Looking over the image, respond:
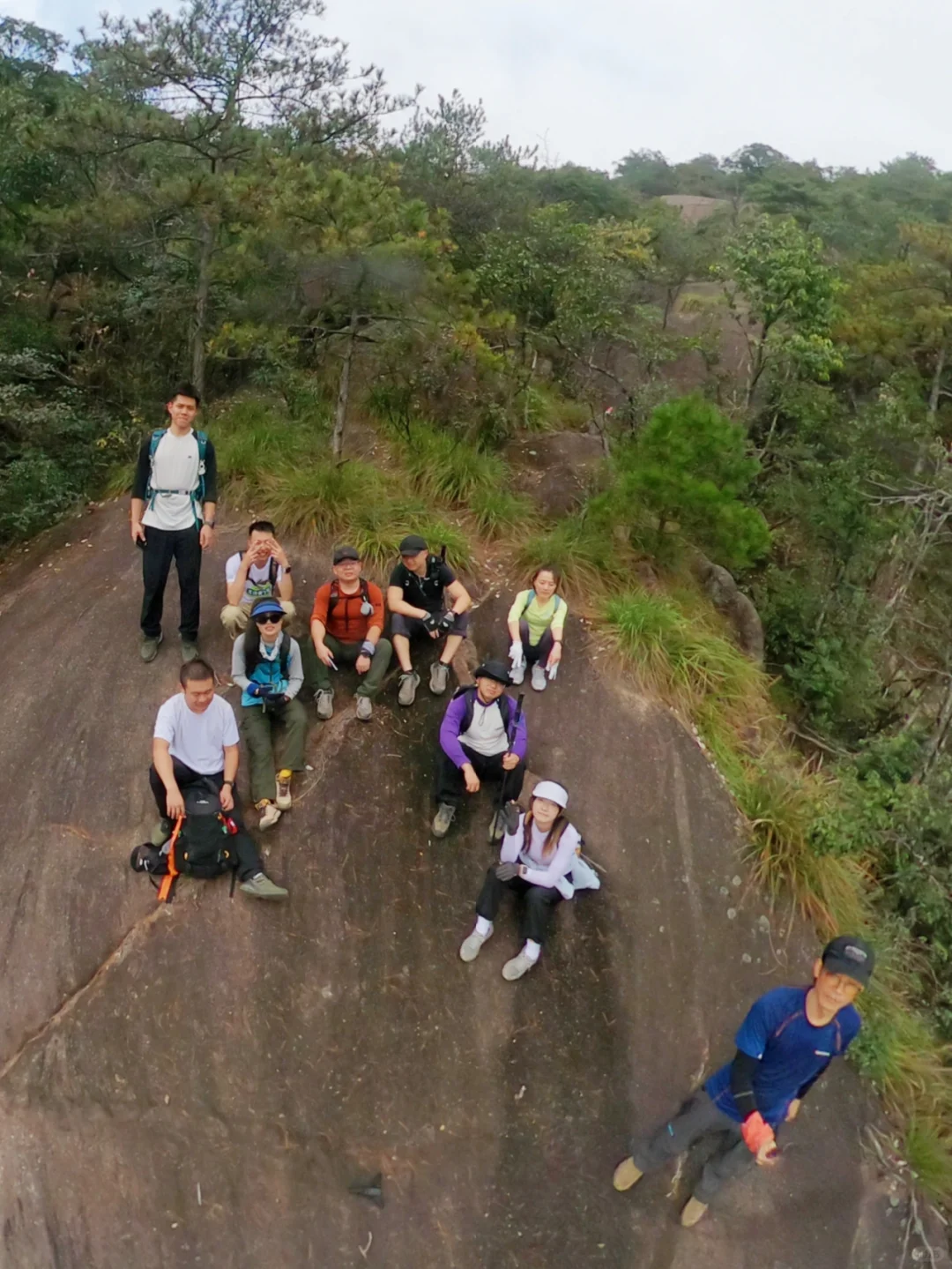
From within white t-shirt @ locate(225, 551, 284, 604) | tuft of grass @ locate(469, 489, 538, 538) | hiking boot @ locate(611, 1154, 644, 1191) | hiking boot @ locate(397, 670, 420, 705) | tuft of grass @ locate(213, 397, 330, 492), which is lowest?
hiking boot @ locate(611, 1154, 644, 1191)

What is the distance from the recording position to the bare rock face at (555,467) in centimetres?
912

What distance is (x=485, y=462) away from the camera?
9031 mm

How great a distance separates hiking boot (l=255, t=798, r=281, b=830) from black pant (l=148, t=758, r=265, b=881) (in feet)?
0.52

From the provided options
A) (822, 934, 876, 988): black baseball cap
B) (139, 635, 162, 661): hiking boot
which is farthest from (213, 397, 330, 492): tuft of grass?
(822, 934, 876, 988): black baseball cap

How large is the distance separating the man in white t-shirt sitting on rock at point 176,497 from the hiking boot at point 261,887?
2431 mm

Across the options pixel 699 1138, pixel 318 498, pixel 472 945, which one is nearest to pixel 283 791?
pixel 472 945

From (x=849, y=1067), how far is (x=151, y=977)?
4974 mm

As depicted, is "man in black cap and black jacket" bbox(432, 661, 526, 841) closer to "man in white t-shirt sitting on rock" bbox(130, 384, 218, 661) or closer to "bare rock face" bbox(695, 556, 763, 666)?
"man in white t-shirt sitting on rock" bbox(130, 384, 218, 661)

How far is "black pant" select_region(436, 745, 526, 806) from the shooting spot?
564cm

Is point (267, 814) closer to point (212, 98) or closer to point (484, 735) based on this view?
point (484, 735)

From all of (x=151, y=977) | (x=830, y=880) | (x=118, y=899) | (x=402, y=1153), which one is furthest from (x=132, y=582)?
(x=830, y=880)

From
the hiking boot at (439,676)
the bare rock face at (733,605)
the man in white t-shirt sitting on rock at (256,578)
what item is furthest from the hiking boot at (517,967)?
the bare rock face at (733,605)

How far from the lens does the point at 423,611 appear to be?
649cm

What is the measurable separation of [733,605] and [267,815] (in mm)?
5883
